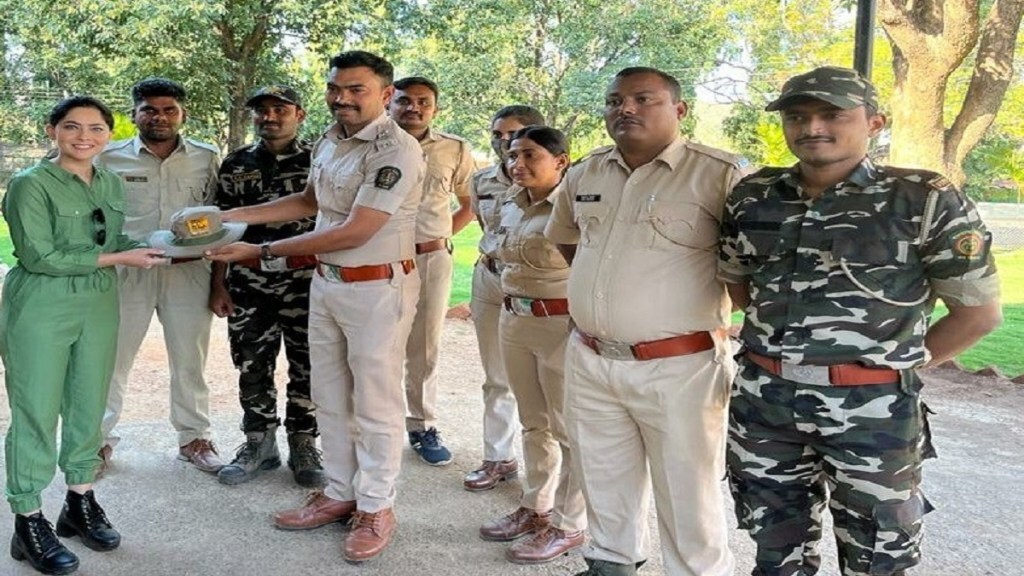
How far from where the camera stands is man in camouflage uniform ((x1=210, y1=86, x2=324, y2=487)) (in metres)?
3.35

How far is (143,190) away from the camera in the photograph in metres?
3.38

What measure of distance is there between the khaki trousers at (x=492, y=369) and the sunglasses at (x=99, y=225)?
1.40 m

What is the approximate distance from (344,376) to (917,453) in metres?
1.89

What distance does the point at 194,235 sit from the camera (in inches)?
112

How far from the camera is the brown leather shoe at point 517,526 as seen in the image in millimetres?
2867

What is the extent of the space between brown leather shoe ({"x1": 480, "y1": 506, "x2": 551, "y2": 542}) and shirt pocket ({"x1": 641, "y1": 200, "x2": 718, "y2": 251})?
1242 millimetres

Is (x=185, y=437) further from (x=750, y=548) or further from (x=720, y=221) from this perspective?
(x=720, y=221)

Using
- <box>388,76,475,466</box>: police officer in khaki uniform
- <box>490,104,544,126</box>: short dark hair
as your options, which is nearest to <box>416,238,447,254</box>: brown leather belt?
<box>388,76,475,466</box>: police officer in khaki uniform

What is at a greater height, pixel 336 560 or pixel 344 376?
pixel 344 376

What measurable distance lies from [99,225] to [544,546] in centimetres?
185

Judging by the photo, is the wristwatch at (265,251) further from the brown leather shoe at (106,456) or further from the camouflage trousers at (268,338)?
the brown leather shoe at (106,456)

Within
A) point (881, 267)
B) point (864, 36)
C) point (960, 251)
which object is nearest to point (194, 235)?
point (881, 267)

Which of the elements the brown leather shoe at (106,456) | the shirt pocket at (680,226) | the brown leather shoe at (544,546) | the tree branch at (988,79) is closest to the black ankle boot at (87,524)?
the brown leather shoe at (106,456)

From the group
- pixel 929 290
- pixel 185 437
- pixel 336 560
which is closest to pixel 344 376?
pixel 336 560
